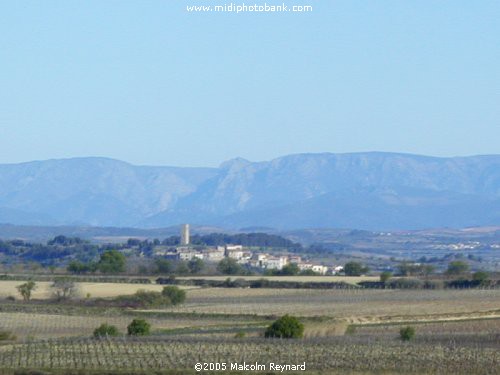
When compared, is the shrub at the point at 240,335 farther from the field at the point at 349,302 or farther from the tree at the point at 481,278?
the tree at the point at 481,278

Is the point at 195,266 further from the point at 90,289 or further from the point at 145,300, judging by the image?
the point at 145,300

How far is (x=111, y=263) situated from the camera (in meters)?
101

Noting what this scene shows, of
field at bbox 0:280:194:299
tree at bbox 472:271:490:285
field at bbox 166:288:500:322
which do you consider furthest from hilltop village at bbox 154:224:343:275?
field at bbox 166:288:500:322

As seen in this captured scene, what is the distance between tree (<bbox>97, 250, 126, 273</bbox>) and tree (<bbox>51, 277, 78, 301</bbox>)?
21915 millimetres

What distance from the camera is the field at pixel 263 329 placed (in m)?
33.8

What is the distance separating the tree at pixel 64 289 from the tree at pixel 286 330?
2977 centimetres

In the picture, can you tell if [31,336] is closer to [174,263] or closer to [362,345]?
[362,345]

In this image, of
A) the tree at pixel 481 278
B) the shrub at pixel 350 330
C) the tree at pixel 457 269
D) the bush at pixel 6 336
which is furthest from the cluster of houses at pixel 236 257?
the bush at pixel 6 336

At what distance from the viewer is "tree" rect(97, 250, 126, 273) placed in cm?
9881

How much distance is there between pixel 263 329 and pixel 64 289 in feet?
89.1

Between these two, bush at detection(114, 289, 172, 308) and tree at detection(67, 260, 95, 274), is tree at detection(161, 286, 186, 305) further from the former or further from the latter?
tree at detection(67, 260, 95, 274)

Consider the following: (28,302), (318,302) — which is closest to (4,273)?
(28,302)

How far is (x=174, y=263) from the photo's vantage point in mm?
105312

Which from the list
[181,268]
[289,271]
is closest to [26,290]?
[181,268]
